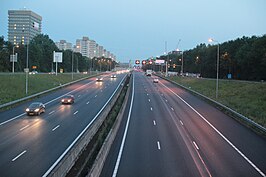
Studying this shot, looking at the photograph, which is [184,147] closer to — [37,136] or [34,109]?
[37,136]

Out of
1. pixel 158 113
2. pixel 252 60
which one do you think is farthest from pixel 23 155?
pixel 252 60

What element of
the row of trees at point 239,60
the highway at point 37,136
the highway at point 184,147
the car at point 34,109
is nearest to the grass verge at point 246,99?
the highway at point 184,147

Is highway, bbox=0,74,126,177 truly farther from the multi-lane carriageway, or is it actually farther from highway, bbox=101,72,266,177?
highway, bbox=101,72,266,177

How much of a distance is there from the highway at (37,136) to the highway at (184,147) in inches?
134

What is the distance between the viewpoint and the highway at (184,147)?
17.0 m

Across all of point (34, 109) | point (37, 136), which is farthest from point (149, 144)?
point (34, 109)

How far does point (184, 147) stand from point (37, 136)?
35.7ft

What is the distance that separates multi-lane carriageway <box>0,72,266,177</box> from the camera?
663 inches

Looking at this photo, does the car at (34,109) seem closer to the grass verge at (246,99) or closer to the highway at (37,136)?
the highway at (37,136)

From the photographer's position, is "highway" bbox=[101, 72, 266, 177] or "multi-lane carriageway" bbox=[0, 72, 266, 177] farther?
"highway" bbox=[101, 72, 266, 177]

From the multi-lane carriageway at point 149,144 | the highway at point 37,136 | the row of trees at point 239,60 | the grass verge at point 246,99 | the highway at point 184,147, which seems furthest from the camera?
the row of trees at point 239,60

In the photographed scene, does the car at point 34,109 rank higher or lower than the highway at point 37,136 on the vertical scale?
higher

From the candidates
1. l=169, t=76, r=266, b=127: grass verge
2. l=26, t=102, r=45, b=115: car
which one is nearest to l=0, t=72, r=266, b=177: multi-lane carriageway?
l=26, t=102, r=45, b=115: car

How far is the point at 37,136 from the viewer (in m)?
23.3
